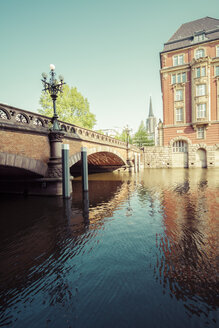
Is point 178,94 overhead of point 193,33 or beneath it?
beneath

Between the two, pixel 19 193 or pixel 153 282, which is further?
pixel 19 193

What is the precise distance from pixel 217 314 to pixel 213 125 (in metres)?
28.5

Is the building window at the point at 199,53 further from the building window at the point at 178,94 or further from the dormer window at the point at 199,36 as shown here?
the building window at the point at 178,94

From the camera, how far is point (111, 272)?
2.60 m

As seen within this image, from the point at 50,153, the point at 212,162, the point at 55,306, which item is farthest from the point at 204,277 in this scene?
the point at 212,162

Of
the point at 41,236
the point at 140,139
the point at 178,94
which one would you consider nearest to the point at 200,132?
the point at 178,94

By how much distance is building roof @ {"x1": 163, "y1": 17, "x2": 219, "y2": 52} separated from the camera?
25906mm

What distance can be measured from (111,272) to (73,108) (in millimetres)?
26131

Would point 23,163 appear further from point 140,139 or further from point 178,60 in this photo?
point 140,139

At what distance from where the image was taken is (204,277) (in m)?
2.38

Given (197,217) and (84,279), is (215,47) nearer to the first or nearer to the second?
(197,217)

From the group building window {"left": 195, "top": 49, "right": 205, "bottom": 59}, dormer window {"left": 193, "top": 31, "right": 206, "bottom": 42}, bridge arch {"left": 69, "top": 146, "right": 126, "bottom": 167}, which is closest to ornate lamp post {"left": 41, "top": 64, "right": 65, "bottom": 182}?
bridge arch {"left": 69, "top": 146, "right": 126, "bottom": 167}

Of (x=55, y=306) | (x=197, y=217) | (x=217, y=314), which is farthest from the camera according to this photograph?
(x=197, y=217)

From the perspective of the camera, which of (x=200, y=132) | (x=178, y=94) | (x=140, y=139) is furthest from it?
(x=140, y=139)
